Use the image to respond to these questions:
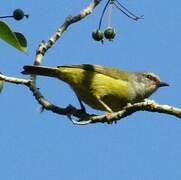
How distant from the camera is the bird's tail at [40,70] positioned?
5992 mm

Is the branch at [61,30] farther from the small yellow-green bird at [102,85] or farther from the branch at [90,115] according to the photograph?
the small yellow-green bird at [102,85]

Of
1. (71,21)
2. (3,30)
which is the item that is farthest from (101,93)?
(3,30)

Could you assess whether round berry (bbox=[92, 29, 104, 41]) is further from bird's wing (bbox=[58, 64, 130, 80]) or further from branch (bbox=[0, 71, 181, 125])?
bird's wing (bbox=[58, 64, 130, 80])

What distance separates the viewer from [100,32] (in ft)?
20.7

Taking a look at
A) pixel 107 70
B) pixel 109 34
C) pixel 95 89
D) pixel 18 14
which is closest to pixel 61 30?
pixel 18 14

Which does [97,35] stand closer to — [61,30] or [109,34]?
[109,34]

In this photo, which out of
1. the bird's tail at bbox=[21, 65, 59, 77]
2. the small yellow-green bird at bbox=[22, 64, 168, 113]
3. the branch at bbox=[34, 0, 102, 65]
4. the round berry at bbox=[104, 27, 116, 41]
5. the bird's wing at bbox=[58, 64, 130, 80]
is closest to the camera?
the branch at bbox=[34, 0, 102, 65]

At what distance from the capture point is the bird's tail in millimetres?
5992

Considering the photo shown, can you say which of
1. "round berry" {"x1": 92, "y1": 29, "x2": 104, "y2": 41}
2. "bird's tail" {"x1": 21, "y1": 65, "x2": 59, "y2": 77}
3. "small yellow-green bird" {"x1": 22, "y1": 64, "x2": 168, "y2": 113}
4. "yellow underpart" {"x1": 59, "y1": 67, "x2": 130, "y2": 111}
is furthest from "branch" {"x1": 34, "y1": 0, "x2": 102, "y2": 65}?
"yellow underpart" {"x1": 59, "y1": 67, "x2": 130, "y2": 111}

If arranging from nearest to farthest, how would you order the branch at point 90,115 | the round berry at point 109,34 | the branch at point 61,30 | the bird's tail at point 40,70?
1. the branch at point 90,115
2. the branch at point 61,30
3. the bird's tail at point 40,70
4. the round berry at point 109,34

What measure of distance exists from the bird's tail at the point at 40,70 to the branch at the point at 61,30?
0.14m

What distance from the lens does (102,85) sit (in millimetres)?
7500

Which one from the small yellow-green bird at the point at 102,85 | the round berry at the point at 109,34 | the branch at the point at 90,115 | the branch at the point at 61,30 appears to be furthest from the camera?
the small yellow-green bird at the point at 102,85

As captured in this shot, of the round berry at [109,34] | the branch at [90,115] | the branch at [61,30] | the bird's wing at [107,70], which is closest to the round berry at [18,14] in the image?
the branch at [61,30]
